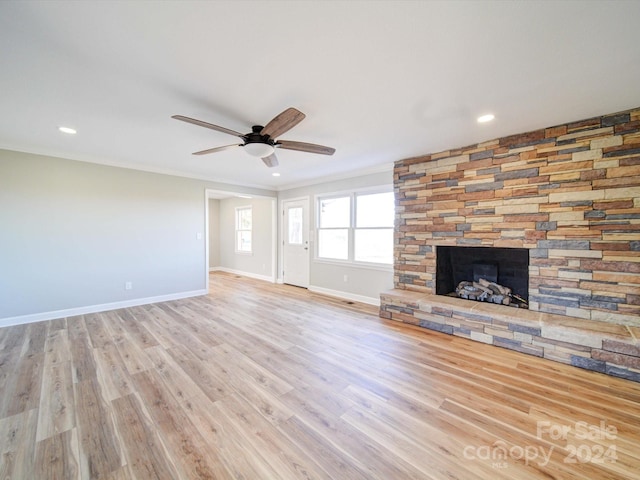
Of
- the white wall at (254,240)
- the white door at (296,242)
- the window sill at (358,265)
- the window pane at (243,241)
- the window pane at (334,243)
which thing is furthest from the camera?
the window pane at (243,241)

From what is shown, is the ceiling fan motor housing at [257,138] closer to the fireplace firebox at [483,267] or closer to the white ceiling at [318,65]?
the white ceiling at [318,65]

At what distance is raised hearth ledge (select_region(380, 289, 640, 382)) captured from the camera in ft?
7.44

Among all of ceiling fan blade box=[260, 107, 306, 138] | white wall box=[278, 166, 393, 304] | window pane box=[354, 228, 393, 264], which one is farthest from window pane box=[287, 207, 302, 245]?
ceiling fan blade box=[260, 107, 306, 138]

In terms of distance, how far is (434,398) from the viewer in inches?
77.4

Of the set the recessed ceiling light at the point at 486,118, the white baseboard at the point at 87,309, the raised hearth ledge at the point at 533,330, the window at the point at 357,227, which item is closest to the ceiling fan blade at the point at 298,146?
the recessed ceiling light at the point at 486,118

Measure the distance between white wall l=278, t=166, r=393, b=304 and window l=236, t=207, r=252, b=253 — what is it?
6.60 ft

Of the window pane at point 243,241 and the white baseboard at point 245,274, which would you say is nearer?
the white baseboard at point 245,274

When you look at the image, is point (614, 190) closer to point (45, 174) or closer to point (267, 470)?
point (267, 470)

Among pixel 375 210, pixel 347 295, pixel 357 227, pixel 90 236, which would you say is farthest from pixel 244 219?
pixel 375 210

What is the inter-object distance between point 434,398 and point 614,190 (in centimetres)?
276

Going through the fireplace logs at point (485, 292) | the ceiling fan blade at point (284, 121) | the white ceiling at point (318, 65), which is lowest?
the fireplace logs at point (485, 292)

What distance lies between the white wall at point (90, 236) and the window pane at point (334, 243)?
8.33 feet

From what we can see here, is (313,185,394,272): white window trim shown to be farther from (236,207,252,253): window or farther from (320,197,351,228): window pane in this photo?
(236,207,252,253): window

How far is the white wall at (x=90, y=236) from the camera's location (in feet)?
11.4
